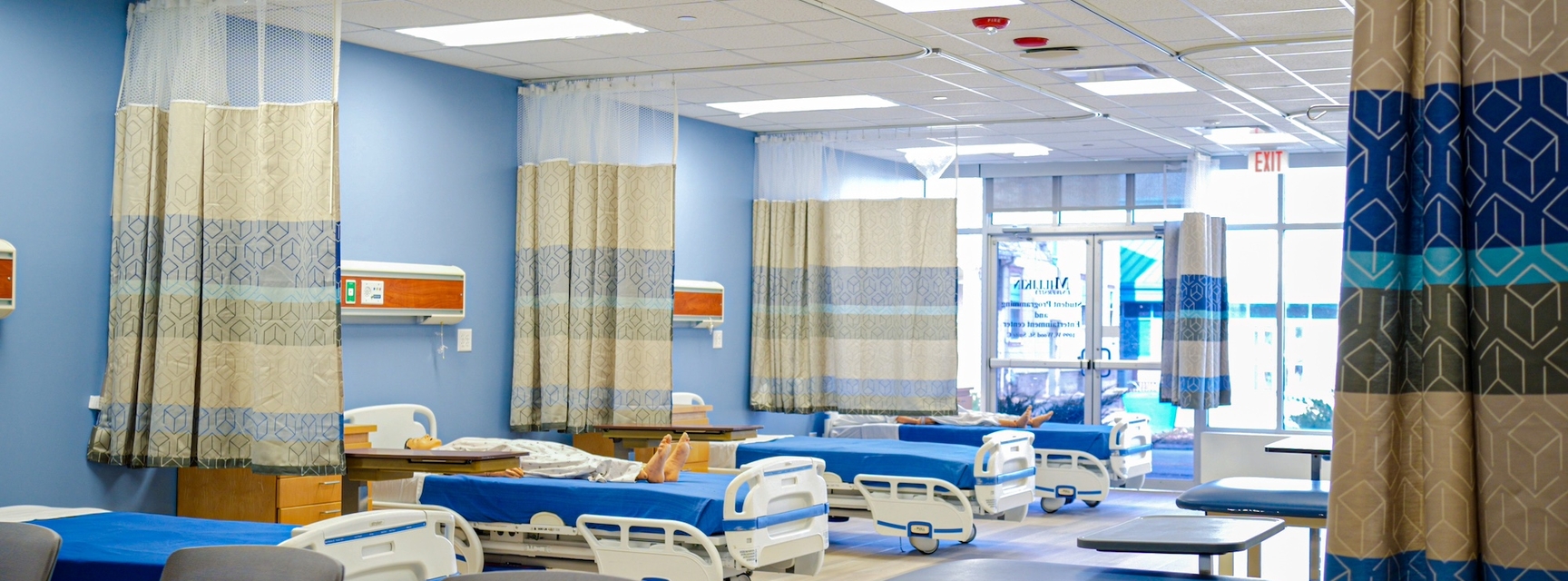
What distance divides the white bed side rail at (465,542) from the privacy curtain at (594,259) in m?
1.24

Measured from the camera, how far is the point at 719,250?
9.24m

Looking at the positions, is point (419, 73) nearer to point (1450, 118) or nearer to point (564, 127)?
point (564, 127)

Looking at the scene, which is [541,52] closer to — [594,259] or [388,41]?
[388,41]

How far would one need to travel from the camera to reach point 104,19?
17.5 ft

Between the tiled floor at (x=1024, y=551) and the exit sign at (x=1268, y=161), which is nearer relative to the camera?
the tiled floor at (x=1024, y=551)

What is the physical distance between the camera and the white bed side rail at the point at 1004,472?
7.65 meters

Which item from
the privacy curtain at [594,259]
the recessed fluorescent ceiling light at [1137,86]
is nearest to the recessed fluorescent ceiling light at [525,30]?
the privacy curtain at [594,259]

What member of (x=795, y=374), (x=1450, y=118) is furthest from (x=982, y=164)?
(x=1450, y=118)

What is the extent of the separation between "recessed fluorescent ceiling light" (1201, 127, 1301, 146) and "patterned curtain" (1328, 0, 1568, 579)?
25.7 feet

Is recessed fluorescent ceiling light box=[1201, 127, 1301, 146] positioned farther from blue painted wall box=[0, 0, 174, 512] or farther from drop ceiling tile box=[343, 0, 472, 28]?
blue painted wall box=[0, 0, 174, 512]

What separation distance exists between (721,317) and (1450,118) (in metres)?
7.57

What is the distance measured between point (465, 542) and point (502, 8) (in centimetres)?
→ 236

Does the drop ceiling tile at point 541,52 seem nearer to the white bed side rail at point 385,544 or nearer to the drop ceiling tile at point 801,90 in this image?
the drop ceiling tile at point 801,90

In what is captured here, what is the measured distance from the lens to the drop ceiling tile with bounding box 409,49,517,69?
6.73 m
